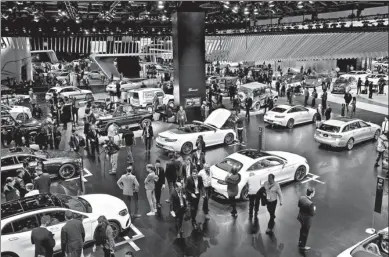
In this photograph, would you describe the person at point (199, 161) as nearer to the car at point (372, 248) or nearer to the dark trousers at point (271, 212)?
the dark trousers at point (271, 212)

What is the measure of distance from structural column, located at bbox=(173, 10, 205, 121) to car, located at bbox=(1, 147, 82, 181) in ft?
30.2

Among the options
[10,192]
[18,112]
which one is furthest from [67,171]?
[18,112]

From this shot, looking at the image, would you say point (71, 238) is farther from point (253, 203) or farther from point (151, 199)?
point (253, 203)

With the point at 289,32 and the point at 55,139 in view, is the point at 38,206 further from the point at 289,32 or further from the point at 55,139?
the point at 289,32

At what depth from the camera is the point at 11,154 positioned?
12695mm

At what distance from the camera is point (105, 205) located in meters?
9.25

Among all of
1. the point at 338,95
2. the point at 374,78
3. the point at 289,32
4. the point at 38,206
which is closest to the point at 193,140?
the point at 38,206

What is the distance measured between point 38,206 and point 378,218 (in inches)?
343

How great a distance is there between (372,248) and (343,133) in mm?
9919

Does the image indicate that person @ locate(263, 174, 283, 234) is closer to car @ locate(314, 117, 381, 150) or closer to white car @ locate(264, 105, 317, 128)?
car @ locate(314, 117, 381, 150)

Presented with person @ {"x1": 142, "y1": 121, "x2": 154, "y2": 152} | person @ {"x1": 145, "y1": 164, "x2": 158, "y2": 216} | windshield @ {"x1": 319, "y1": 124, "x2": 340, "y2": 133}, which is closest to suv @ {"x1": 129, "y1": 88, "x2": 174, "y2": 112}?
person @ {"x1": 142, "y1": 121, "x2": 154, "y2": 152}

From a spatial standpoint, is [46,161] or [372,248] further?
[46,161]

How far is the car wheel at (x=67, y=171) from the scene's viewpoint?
520 inches

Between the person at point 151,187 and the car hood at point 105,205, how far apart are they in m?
0.94
